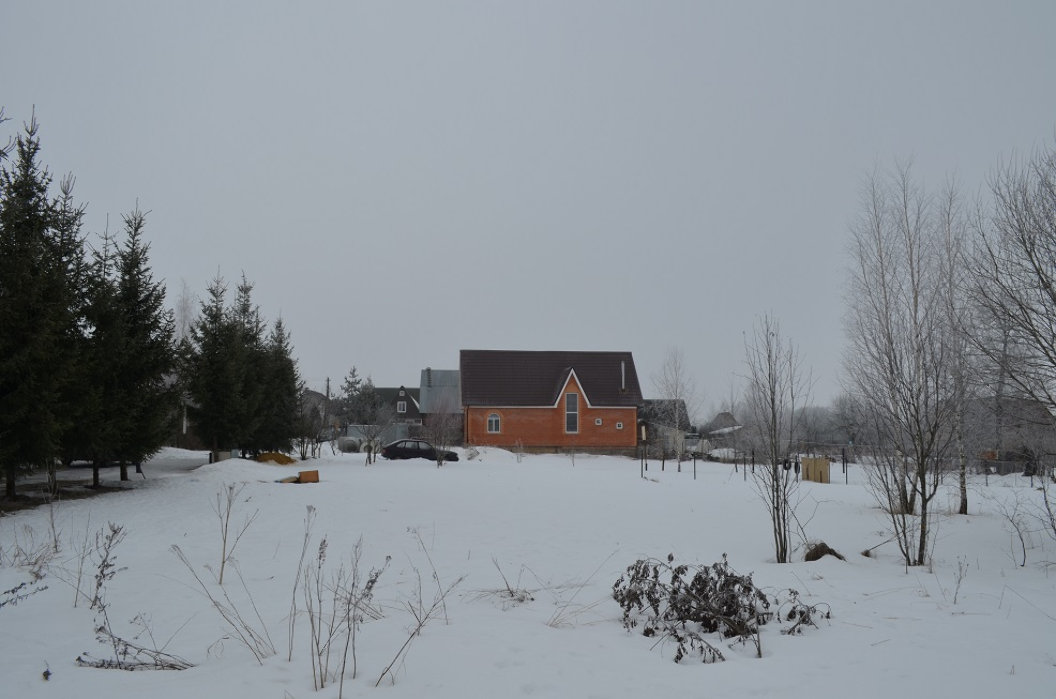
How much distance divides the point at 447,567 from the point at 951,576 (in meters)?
6.52

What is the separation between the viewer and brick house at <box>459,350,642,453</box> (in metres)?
43.1

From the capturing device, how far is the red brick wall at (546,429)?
4306 cm

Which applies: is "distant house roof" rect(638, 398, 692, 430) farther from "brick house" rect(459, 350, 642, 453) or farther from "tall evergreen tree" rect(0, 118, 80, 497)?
"tall evergreen tree" rect(0, 118, 80, 497)

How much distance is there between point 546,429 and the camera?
142ft

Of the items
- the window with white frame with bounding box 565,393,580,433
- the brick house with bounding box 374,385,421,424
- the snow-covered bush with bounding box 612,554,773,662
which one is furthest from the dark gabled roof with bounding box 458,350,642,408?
the snow-covered bush with bounding box 612,554,773,662

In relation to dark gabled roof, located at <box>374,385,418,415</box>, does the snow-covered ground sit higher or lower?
lower

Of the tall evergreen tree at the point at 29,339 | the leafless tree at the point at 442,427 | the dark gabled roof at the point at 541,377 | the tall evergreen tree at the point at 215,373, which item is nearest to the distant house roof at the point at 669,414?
the dark gabled roof at the point at 541,377

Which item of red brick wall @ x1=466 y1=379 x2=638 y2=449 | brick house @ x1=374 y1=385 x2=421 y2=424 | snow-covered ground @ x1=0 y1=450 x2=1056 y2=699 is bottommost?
snow-covered ground @ x1=0 y1=450 x2=1056 y2=699

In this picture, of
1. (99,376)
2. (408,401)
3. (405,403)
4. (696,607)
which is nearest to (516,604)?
(696,607)

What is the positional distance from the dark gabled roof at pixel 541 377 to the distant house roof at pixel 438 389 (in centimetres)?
849

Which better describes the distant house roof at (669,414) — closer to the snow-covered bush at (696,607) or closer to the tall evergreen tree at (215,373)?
the tall evergreen tree at (215,373)

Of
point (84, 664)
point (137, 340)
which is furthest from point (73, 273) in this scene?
point (84, 664)

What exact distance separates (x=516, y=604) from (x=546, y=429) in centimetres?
3680

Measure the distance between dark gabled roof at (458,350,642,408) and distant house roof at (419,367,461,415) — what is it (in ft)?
27.8
